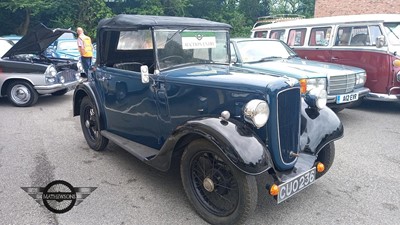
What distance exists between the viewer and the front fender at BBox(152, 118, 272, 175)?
8.38 ft

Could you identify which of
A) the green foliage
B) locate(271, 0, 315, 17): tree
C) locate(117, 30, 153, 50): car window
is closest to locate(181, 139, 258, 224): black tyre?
locate(117, 30, 153, 50): car window

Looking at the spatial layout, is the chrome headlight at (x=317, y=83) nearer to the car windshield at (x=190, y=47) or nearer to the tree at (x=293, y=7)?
the car windshield at (x=190, y=47)

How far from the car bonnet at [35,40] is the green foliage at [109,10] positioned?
10611 mm

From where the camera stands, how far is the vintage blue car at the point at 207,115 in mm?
2725

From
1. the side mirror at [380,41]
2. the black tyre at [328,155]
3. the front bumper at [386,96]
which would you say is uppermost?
the side mirror at [380,41]

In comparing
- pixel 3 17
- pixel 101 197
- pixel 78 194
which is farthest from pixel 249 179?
pixel 3 17

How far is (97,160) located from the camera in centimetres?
443

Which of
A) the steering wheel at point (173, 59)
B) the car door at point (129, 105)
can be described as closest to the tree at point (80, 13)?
the car door at point (129, 105)

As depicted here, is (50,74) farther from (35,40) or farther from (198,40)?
(198,40)

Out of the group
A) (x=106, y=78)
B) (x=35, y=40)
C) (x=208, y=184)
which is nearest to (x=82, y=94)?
(x=106, y=78)

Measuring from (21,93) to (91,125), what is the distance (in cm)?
386

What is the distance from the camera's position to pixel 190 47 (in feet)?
12.4

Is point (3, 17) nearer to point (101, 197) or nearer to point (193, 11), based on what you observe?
point (193, 11)

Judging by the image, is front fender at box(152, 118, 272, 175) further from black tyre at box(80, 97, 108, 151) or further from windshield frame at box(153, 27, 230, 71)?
black tyre at box(80, 97, 108, 151)
